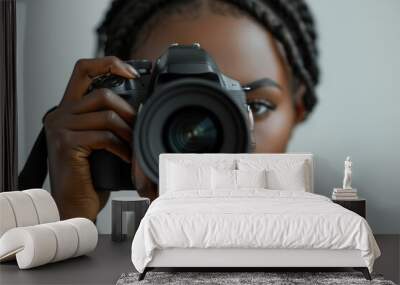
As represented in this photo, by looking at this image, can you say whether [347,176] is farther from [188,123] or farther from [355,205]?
[188,123]

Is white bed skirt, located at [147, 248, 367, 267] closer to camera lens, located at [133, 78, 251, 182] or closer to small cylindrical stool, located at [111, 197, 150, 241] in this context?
small cylindrical stool, located at [111, 197, 150, 241]

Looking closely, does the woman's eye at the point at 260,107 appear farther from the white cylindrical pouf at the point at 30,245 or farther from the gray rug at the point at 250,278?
the white cylindrical pouf at the point at 30,245

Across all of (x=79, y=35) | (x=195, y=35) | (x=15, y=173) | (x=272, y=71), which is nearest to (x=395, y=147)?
(x=272, y=71)

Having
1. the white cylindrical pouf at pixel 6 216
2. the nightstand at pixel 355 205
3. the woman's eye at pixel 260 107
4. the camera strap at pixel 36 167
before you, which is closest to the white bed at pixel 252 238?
the white cylindrical pouf at pixel 6 216

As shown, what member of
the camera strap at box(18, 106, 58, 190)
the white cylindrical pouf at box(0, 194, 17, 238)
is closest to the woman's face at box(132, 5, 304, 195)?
the camera strap at box(18, 106, 58, 190)

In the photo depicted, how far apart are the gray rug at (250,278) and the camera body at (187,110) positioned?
4.84 feet

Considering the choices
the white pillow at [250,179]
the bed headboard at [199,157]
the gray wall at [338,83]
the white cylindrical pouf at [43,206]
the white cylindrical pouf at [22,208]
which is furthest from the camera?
the gray wall at [338,83]

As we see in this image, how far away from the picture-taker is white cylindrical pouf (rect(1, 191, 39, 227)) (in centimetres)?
405

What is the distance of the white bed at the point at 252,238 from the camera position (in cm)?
349

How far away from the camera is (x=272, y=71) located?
517 centimetres

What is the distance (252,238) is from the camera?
348cm

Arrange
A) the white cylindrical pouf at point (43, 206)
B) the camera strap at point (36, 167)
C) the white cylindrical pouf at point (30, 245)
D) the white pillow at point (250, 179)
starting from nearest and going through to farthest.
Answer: the white cylindrical pouf at point (30, 245) < the white cylindrical pouf at point (43, 206) < the white pillow at point (250, 179) < the camera strap at point (36, 167)

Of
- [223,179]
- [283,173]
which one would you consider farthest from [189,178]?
[283,173]

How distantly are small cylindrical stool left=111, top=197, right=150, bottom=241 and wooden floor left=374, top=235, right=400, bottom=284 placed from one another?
1.64 m
